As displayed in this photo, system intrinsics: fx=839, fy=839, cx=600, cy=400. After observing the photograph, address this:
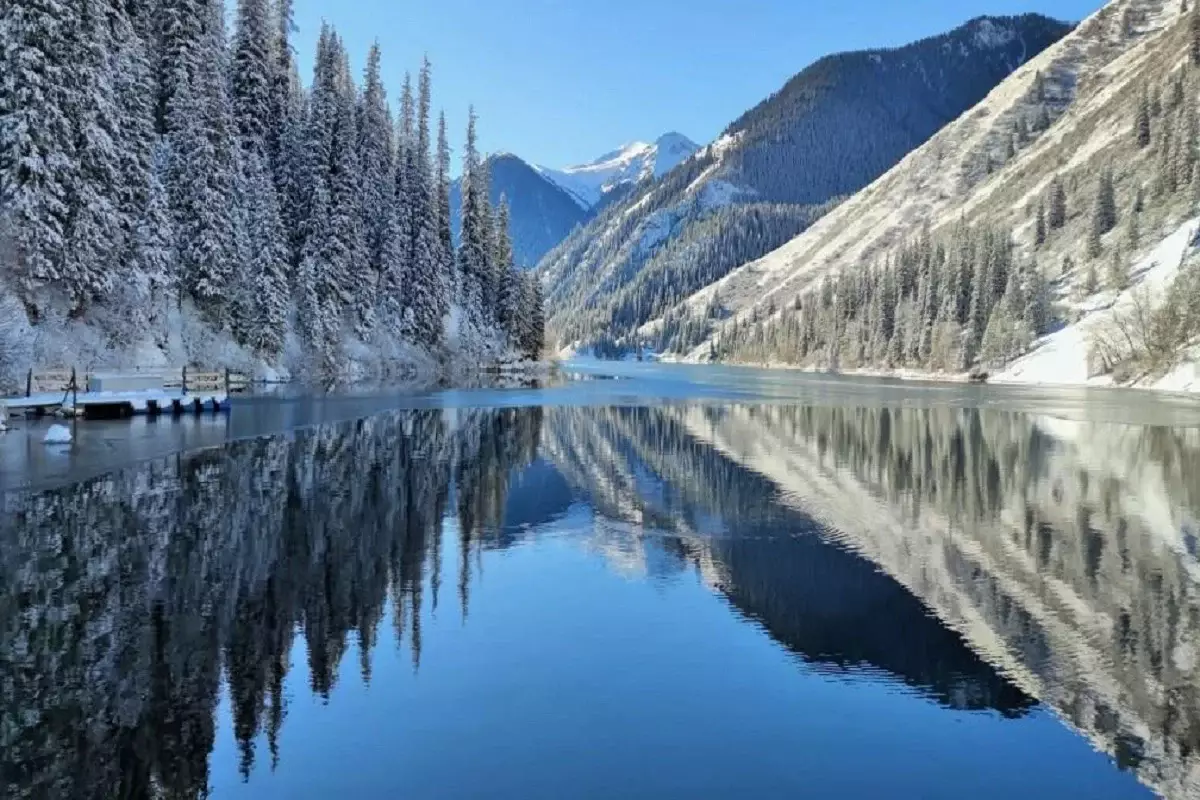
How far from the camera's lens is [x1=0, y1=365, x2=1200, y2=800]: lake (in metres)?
8.05

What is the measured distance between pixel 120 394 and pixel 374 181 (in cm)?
4467

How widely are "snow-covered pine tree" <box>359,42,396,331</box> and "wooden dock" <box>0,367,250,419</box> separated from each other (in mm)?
31252

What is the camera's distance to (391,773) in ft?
25.6

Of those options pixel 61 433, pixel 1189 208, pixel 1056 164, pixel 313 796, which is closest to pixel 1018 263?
pixel 1189 208

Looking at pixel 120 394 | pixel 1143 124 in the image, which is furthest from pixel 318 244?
pixel 1143 124

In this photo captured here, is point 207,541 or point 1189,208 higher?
point 1189,208

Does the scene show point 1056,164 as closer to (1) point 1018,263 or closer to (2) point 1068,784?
(1) point 1018,263

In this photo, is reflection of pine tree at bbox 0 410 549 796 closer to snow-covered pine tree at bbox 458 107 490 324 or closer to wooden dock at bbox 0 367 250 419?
wooden dock at bbox 0 367 250 419

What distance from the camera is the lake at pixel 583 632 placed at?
8047 millimetres

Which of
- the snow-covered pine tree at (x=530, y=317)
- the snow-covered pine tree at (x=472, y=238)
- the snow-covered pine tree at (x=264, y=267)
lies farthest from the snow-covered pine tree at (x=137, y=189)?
the snow-covered pine tree at (x=530, y=317)

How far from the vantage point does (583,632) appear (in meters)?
12.2

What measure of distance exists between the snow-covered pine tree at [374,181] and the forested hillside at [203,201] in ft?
0.68

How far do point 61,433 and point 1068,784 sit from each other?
29.0 m

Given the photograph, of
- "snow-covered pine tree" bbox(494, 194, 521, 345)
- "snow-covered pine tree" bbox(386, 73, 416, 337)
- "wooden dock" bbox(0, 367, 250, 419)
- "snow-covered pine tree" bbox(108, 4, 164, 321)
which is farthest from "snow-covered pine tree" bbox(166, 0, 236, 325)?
"snow-covered pine tree" bbox(494, 194, 521, 345)
